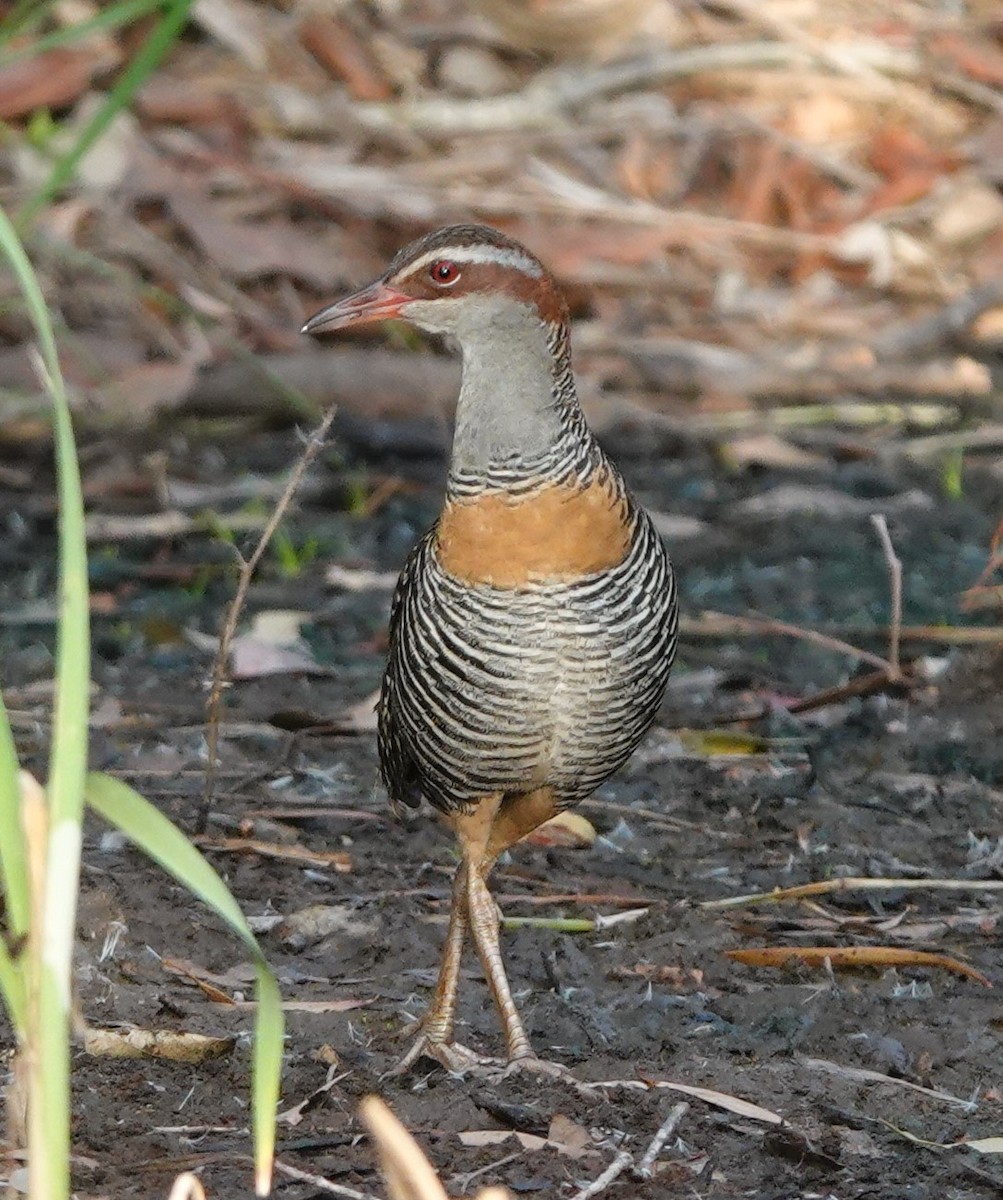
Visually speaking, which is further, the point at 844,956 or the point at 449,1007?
the point at 844,956

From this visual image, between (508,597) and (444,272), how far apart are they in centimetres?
65

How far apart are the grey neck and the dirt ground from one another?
1.01m

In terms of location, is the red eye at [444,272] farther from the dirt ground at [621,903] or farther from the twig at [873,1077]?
the twig at [873,1077]

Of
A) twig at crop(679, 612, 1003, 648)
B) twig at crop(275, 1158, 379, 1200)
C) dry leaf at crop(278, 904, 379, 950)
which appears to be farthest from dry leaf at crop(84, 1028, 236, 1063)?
twig at crop(679, 612, 1003, 648)

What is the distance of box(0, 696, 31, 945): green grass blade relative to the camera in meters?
2.29

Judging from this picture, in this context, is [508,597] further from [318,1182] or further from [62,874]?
[62,874]

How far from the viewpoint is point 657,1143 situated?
3244 millimetres

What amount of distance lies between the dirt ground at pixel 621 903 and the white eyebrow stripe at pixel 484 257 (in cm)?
134

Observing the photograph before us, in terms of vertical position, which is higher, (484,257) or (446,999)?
(484,257)

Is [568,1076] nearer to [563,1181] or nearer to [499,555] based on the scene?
[563,1181]

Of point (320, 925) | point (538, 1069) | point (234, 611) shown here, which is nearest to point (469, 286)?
point (234, 611)

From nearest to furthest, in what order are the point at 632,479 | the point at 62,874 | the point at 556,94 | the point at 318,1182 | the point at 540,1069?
the point at 62,874
the point at 318,1182
the point at 540,1069
the point at 632,479
the point at 556,94

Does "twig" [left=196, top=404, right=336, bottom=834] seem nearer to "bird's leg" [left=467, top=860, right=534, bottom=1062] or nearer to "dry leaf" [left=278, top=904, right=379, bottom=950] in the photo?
"dry leaf" [left=278, top=904, right=379, bottom=950]

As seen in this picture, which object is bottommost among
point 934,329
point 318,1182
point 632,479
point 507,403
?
point 632,479
